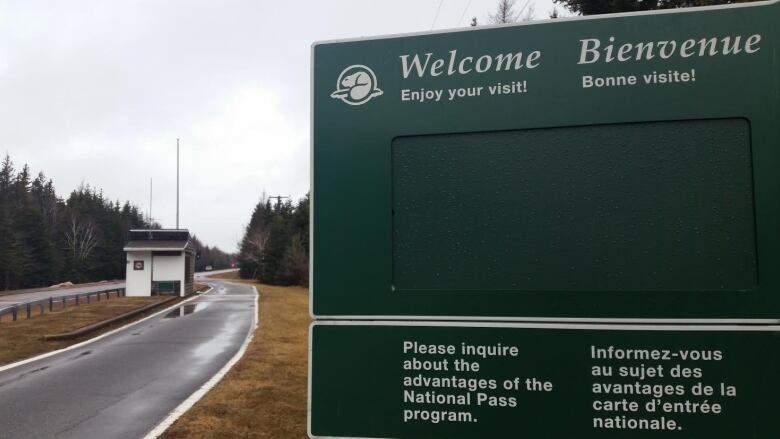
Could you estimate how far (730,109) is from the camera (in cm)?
186

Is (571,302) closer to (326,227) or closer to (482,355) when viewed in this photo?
(482,355)

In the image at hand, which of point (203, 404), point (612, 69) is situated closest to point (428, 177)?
point (612, 69)

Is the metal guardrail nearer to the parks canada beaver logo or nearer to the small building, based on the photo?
the small building

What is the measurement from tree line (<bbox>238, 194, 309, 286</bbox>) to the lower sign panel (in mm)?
41455

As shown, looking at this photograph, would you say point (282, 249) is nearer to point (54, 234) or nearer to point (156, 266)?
point (156, 266)

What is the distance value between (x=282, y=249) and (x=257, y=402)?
1997 inches

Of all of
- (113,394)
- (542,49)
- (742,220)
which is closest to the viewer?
(742,220)

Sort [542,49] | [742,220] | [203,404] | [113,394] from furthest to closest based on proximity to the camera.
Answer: [113,394]
[203,404]
[542,49]
[742,220]

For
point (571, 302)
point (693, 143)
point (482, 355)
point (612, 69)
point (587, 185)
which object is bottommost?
point (482, 355)

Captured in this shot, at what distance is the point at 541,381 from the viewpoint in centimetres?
188

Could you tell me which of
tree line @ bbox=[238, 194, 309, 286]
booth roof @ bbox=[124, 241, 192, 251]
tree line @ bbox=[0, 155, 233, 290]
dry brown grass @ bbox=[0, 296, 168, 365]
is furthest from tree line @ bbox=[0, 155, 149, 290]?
dry brown grass @ bbox=[0, 296, 168, 365]

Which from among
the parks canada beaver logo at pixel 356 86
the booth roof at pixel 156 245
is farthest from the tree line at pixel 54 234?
the parks canada beaver logo at pixel 356 86

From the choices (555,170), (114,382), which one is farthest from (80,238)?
(555,170)

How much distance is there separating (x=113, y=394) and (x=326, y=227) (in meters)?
8.04
